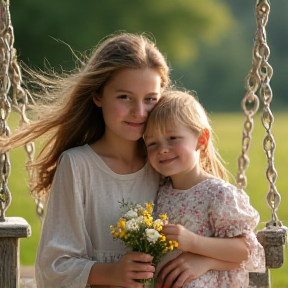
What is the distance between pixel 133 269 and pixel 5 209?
2.81ft

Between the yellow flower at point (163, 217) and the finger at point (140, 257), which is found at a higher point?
the yellow flower at point (163, 217)

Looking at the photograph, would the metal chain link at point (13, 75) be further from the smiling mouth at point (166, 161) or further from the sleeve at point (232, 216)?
the sleeve at point (232, 216)

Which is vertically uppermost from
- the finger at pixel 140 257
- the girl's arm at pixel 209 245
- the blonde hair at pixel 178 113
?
the blonde hair at pixel 178 113

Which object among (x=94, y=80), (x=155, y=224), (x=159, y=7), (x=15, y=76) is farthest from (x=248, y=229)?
(x=159, y=7)

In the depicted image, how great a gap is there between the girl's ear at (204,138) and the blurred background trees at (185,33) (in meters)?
12.7

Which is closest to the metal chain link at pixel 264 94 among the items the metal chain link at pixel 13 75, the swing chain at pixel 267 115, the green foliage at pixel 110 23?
the swing chain at pixel 267 115

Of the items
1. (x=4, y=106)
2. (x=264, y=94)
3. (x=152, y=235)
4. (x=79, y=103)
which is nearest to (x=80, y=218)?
(x=152, y=235)

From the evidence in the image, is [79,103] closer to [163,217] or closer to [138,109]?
[138,109]

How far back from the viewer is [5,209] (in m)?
3.64

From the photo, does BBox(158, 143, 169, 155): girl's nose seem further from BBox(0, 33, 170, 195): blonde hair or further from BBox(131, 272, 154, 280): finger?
BBox(131, 272, 154, 280): finger

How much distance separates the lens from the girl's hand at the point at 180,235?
3.15 metres

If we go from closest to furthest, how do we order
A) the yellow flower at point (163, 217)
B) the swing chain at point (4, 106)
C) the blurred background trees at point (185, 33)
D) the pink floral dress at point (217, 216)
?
the yellow flower at point (163, 217) < the pink floral dress at point (217, 216) < the swing chain at point (4, 106) < the blurred background trees at point (185, 33)

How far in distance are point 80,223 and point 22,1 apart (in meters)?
14.2

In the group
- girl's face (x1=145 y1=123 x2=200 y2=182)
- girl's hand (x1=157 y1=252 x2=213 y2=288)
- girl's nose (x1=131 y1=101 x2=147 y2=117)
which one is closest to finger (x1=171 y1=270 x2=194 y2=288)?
girl's hand (x1=157 y1=252 x2=213 y2=288)
